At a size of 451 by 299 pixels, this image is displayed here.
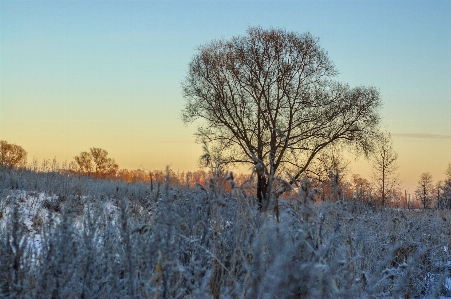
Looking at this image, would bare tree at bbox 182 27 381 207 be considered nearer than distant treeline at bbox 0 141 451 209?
No

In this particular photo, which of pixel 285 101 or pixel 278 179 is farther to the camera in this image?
pixel 285 101

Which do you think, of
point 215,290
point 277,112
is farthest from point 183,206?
point 277,112

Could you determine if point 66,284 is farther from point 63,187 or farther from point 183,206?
point 63,187

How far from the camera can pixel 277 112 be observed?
86.0ft

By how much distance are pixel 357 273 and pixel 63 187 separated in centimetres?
1129

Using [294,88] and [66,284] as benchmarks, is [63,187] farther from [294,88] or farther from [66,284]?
[294,88]

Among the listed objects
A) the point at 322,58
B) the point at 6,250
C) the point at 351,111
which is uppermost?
the point at 322,58

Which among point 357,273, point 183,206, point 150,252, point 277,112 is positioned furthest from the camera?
point 277,112

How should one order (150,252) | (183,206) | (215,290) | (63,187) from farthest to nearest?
1. (63,187)
2. (183,206)
3. (215,290)
4. (150,252)

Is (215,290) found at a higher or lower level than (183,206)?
lower

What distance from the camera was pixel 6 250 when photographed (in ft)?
10.9

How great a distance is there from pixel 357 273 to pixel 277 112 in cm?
2174

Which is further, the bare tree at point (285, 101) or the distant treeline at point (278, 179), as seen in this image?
the bare tree at point (285, 101)

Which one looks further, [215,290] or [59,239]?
[215,290]
